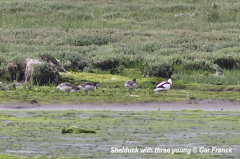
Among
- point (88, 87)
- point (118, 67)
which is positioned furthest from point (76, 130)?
point (118, 67)

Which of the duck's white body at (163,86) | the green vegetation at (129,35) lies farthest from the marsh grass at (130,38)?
the duck's white body at (163,86)

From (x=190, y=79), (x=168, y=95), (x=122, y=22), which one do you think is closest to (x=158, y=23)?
(x=122, y=22)

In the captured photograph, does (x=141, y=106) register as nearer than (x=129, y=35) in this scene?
Yes

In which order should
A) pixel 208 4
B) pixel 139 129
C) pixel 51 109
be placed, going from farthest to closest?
1. pixel 208 4
2. pixel 51 109
3. pixel 139 129

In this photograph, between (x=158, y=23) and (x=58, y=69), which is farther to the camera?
(x=158, y=23)

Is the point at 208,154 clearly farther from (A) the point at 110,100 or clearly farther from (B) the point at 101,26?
(B) the point at 101,26

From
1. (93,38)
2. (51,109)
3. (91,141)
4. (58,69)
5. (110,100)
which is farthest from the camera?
(93,38)

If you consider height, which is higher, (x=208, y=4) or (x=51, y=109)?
(x=208, y=4)

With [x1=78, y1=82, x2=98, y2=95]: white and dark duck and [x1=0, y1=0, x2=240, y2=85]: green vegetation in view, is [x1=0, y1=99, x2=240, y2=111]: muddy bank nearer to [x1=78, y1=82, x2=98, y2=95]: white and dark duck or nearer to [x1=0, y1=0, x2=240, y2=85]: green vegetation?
[x1=78, y1=82, x2=98, y2=95]: white and dark duck

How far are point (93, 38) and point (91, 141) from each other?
79.3 feet

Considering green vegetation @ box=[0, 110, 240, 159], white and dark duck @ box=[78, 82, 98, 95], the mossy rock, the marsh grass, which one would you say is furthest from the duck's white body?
the mossy rock

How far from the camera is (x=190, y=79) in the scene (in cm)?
2336

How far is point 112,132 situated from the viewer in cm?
1229

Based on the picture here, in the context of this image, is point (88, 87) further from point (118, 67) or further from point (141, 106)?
point (118, 67)
